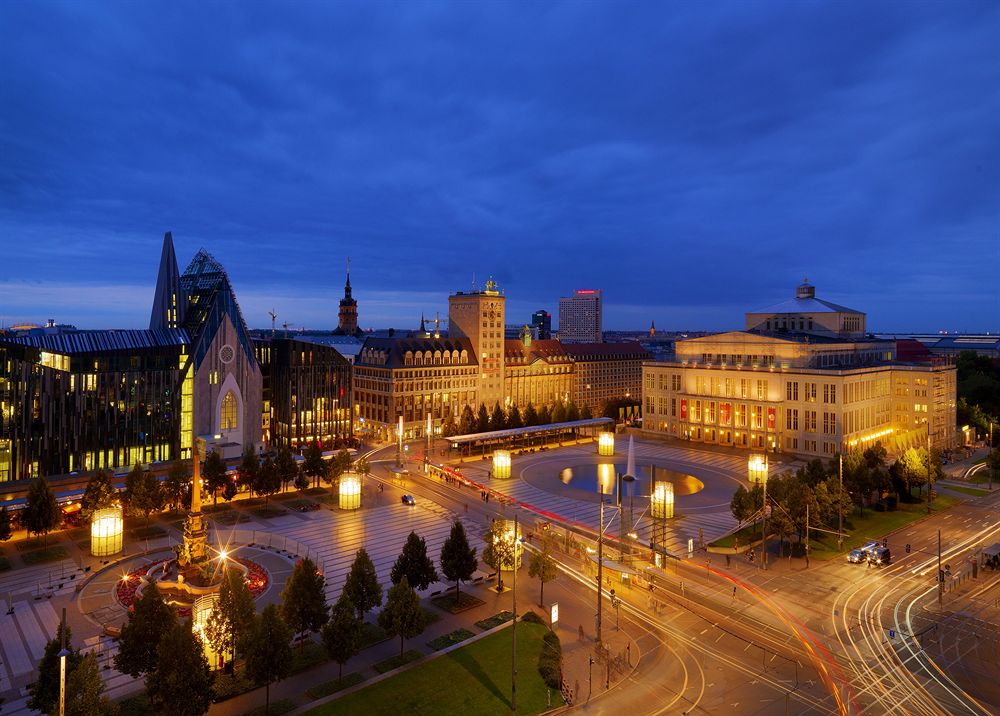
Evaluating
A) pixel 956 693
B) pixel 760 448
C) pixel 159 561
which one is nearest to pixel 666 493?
pixel 956 693

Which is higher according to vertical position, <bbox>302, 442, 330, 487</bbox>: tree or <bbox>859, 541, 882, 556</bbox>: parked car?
<bbox>302, 442, 330, 487</bbox>: tree

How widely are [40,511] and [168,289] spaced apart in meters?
70.3

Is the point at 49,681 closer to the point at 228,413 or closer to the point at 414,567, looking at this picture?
the point at 414,567

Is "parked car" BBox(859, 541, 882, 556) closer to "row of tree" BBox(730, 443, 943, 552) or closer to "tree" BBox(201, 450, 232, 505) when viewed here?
"row of tree" BBox(730, 443, 943, 552)

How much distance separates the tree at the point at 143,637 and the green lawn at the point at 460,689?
9.65 m

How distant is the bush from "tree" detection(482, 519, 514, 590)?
9.68m

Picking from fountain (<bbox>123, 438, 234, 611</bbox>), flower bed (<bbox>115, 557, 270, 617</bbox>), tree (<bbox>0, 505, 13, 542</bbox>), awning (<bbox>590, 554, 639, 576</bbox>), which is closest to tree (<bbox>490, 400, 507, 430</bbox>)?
awning (<bbox>590, 554, 639, 576</bbox>)

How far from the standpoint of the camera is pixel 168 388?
9375 cm

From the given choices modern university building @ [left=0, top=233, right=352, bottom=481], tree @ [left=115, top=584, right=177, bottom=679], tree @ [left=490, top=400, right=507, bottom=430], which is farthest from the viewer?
tree @ [left=490, top=400, right=507, bottom=430]

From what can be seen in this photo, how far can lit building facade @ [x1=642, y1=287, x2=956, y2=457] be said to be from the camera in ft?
358

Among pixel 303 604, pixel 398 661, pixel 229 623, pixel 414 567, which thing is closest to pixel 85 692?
pixel 229 623

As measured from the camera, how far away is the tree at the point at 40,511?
58812 mm

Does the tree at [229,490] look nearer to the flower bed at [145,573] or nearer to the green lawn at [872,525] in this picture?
the flower bed at [145,573]

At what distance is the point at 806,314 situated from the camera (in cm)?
14075
